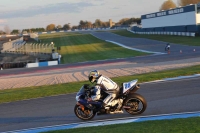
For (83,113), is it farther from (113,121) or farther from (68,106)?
(68,106)

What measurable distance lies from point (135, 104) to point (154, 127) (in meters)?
2.31

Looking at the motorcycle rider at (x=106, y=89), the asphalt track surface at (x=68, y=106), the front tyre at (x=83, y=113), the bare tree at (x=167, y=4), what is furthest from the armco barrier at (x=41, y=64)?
the bare tree at (x=167, y=4)

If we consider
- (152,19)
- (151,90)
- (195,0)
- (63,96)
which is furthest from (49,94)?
(195,0)

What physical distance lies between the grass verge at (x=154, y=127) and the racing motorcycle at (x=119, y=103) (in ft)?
4.36

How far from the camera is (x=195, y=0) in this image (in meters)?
134

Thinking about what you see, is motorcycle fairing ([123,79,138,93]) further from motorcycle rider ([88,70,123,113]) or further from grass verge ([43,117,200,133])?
grass verge ([43,117,200,133])

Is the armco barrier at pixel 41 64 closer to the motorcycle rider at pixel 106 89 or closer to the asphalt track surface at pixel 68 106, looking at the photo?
the asphalt track surface at pixel 68 106

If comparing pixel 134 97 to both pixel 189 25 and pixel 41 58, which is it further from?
pixel 189 25

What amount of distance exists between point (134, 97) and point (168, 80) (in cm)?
794

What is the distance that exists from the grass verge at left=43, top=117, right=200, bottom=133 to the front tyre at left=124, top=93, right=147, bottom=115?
1332 millimetres

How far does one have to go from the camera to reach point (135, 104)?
36.0ft

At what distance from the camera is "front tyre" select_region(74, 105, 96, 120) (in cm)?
1127

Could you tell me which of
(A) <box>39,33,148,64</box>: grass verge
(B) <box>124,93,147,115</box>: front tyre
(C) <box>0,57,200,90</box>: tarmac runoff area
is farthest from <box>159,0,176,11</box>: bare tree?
(B) <box>124,93,147,115</box>: front tyre

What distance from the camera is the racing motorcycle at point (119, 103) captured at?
10898 mm
